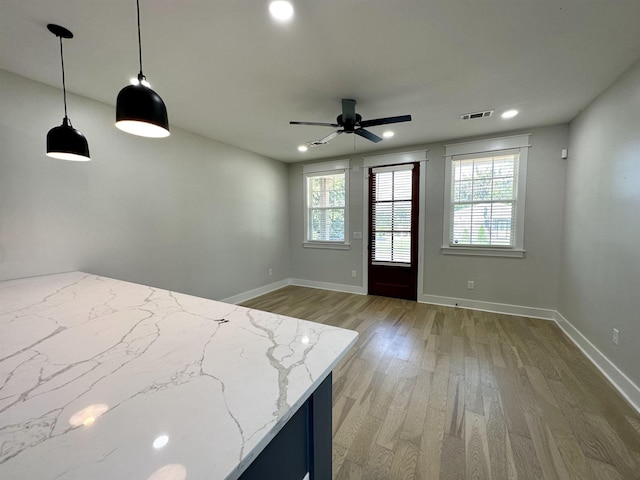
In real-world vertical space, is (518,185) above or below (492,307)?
above

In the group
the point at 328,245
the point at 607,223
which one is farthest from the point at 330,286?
the point at 607,223

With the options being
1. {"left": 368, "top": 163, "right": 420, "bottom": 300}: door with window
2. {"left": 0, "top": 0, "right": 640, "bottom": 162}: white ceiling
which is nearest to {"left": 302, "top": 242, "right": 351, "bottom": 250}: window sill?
{"left": 368, "top": 163, "right": 420, "bottom": 300}: door with window

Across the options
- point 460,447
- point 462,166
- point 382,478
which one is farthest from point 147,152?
point 462,166

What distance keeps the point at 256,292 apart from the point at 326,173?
262cm

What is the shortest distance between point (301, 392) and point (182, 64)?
8.26 ft

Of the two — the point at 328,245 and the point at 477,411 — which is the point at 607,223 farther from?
the point at 328,245

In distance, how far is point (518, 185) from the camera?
361cm

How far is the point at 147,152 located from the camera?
3.11m

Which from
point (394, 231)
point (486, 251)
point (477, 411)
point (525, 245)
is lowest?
point (477, 411)

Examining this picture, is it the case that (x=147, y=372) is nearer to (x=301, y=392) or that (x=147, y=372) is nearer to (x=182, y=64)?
(x=301, y=392)

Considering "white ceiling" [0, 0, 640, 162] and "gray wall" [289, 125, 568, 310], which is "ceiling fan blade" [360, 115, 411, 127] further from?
"gray wall" [289, 125, 568, 310]

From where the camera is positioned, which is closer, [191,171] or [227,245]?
[191,171]

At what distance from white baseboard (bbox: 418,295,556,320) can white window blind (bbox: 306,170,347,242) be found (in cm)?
192

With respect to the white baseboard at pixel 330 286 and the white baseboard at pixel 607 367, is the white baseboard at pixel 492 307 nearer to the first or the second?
the white baseboard at pixel 607 367
